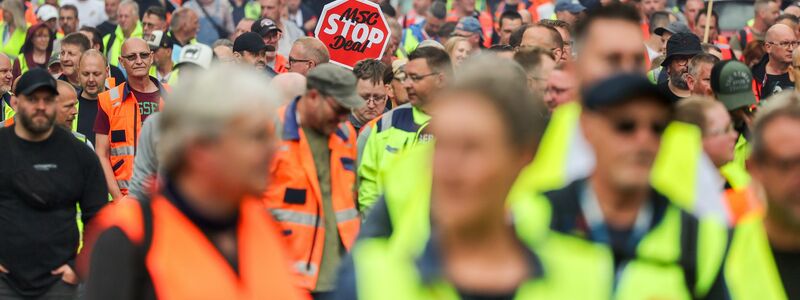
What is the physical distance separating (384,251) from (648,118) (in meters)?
0.76

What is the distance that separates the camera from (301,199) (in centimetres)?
812

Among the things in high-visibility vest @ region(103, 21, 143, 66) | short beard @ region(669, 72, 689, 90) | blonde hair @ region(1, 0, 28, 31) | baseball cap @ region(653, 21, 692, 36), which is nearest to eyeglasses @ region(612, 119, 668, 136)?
short beard @ region(669, 72, 689, 90)

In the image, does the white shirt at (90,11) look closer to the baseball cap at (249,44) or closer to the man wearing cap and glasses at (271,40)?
the man wearing cap and glasses at (271,40)

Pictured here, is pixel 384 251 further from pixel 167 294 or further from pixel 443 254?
pixel 167 294

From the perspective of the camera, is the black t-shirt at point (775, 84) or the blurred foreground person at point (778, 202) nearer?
the blurred foreground person at point (778, 202)

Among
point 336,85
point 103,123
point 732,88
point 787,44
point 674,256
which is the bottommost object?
point 103,123

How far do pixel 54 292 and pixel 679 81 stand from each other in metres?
4.84

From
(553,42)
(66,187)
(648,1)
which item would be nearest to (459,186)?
(66,187)

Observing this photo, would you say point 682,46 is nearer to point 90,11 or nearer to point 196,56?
point 196,56

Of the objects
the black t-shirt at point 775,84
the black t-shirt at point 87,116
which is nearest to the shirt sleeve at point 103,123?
the black t-shirt at point 87,116

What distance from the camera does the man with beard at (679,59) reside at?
37.7ft

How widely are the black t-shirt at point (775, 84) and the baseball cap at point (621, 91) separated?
10.0 metres

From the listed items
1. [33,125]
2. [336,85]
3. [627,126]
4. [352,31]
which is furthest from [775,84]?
[627,126]

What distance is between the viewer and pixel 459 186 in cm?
318
